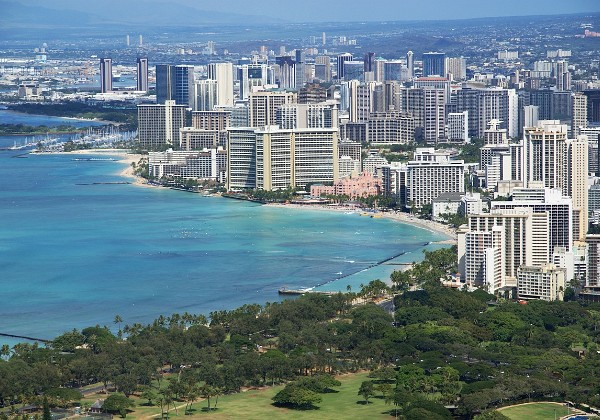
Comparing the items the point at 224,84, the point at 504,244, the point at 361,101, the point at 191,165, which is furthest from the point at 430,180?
the point at 224,84

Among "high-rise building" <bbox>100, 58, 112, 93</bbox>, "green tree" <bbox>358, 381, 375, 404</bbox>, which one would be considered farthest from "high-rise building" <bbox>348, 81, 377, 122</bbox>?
"green tree" <bbox>358, 381, 375, 404</bbox>

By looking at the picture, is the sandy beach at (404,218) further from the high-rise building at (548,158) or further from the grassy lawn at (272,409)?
the grassy lawn at (272,409)

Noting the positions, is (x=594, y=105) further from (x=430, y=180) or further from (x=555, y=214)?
(x=555, y=214)

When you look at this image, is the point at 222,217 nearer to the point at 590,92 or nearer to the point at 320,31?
the point at 590,92

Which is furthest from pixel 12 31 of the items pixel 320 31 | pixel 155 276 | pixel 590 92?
pixel 155 276

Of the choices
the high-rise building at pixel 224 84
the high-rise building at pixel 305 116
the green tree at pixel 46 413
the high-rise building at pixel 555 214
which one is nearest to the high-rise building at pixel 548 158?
the high-rise building at pixel 555 214
